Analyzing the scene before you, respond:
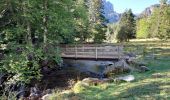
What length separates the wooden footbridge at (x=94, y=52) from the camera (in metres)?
33.4

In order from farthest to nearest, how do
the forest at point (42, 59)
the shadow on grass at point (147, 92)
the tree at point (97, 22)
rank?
the tree at point (97, 22) < the forest at point (42, 59) < the shadow on grass at point (147, 92)

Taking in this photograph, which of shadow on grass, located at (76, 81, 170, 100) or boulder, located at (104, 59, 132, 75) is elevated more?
boulder, located at (104, 59, 132, 75)

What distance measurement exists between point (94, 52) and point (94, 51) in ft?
0.47

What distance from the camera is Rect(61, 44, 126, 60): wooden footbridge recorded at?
3341cm

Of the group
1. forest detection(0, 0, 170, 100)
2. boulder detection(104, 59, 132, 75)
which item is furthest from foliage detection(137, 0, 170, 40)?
boulder detection(104, 59, 132, 75)

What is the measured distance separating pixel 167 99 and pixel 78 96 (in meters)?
5.05

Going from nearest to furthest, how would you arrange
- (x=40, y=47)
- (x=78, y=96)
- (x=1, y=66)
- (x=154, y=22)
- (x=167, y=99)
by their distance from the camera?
1. (x=167, y=99)
2. (x=78, y=96)
3. (x=1, y=66)
4. (x=40, y=47)
5. (x=154, y=22)

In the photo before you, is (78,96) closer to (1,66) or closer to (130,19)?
(1,66)

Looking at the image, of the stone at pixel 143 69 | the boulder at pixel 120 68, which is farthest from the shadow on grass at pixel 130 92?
the boulder at pixel 120 68

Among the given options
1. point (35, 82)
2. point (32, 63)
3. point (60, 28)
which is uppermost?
point (60, 28)

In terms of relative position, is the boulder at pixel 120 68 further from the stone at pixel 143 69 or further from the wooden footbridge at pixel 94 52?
the wooden footbridge at pixel 94 52

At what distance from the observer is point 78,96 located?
58.1ft

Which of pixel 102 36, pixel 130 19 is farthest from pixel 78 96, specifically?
pixel 130 19

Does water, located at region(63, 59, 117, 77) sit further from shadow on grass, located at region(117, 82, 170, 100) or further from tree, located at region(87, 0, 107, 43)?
tree, located at region(87, 0, 107, 43)
